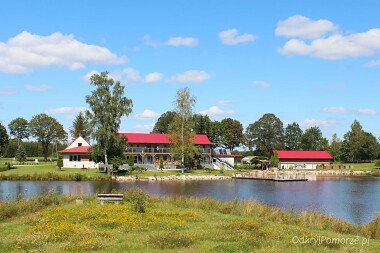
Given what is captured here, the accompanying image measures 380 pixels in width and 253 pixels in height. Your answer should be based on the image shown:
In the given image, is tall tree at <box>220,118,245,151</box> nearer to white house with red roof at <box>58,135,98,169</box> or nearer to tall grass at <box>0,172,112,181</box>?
white house with red roof at <box>58,135,98,169</box>

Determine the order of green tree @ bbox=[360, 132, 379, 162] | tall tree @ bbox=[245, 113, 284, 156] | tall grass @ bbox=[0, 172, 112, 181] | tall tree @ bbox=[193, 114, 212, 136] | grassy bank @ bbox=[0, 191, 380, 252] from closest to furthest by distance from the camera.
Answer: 1. grassy bank @ bbox=[0, 191, 380, 252]
2. tall grass @ bbox=[0, 172, 112, 181]
3. tall tree @ bbox=[193, 114, 212, 136]
4. green tree @ bbox=[360, 132, 379, 162]
5. tall tree @ bbox=[245, 113, 284, 156]

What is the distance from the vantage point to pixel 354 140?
91.4 metres

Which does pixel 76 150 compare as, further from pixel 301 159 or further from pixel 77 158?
pixel 301 159

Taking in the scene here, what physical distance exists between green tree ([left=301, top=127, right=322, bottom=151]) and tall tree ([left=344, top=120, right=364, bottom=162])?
449 inches

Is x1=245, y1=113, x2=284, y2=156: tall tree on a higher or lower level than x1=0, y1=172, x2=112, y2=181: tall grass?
higher

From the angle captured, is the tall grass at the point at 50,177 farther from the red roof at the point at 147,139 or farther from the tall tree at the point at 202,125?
the tall tree at the point at 202,125

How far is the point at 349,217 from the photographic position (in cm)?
2111

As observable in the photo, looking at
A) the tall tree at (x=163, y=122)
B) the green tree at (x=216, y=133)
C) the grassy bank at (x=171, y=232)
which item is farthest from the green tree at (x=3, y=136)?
the grassy bank at (x=171, y=232)

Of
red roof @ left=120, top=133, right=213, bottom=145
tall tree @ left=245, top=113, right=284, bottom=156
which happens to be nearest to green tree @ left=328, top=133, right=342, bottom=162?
tall tree @ left=245, top=113, right=284, bottom=156

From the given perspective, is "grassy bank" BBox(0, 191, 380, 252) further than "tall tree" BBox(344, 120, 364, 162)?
No

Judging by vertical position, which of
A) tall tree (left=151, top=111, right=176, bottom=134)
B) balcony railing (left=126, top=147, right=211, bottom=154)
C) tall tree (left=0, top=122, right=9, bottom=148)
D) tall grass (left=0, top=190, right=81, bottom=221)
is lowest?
tall grass (left=0, top=190, right=81, bottom=221)

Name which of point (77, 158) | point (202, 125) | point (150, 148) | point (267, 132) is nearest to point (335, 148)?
point (267, 132)

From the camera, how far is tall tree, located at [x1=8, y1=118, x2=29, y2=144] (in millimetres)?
95312

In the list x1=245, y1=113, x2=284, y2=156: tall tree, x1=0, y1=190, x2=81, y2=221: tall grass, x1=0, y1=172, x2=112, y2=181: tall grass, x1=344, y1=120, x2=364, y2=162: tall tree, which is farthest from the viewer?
x1=245, y1=113, x2=284, y2=156: tall tree
